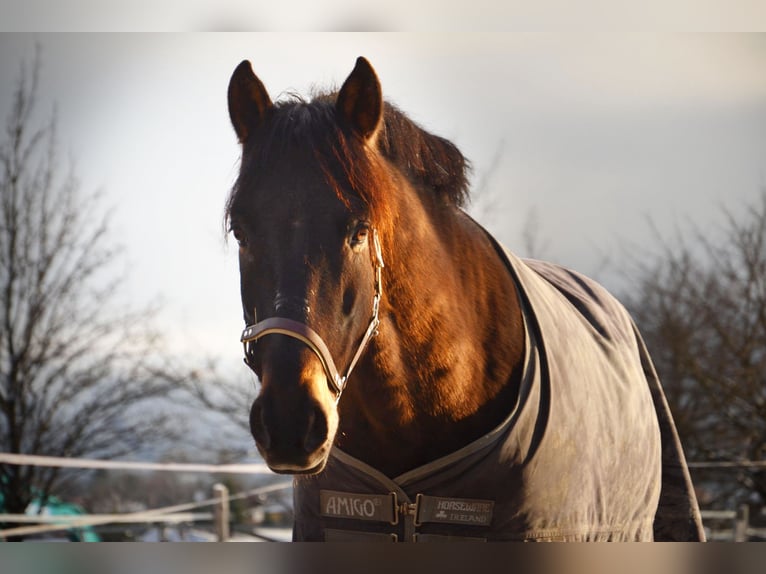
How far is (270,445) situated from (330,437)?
3.8 inches

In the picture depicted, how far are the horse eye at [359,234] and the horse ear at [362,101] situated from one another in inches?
7.4

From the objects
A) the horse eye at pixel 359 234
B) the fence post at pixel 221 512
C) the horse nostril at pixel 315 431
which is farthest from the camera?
the fence post at pixel 221 512

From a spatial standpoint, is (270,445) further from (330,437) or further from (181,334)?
(181,334)

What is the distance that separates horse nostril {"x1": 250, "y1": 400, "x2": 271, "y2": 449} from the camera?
49.2 inches

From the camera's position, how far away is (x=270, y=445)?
1250mm

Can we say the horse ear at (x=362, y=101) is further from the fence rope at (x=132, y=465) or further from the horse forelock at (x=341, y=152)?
the fence rope at (x=132, y=465)

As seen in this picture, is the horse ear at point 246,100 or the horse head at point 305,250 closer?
the horse head at point 305,250

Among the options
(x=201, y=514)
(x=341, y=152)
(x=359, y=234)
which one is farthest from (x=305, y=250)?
(x=201, y=514)

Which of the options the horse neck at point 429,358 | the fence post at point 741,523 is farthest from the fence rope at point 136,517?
the fence post at point 741,523

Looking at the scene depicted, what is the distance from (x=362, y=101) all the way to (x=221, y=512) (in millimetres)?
1957

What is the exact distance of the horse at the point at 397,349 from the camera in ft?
4.27

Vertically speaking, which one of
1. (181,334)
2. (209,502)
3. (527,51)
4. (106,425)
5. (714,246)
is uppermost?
(527,51)

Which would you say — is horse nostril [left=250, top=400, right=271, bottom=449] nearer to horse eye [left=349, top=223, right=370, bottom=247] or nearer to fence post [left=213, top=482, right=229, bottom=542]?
horse eye [left=349, top=223, right=370, bottom=247]

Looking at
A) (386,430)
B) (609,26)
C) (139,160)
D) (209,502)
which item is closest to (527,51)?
(609,26)
